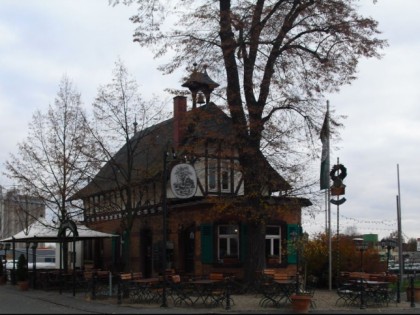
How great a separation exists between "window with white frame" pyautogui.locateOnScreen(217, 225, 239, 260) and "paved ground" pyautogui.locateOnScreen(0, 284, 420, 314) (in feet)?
22.0

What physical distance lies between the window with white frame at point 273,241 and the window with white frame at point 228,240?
1.63 meters

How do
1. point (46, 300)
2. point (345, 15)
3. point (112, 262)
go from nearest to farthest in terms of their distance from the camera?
point (46, 300)
point (345, 15)
point (112, 262)

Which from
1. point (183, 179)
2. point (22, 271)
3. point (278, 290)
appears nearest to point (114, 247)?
point (22, 271)

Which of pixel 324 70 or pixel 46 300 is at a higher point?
pixel 324 70

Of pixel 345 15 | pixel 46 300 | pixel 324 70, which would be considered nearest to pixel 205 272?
pixel 46 300

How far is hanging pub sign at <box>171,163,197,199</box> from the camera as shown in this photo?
24.2m

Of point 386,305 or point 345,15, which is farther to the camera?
point 345,15

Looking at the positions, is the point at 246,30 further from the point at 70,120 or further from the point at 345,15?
the point at 70,120

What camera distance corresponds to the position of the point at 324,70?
2600 cm

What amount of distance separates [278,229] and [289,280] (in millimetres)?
9564

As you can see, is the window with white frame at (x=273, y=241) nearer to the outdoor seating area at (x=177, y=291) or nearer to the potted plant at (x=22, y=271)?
the outdoor seating area at (x=177, y=291)

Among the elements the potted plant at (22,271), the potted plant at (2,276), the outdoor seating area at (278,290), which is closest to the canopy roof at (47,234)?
the potted plant at (22,271)

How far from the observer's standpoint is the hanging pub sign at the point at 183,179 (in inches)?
952

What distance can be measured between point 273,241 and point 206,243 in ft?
11.4
